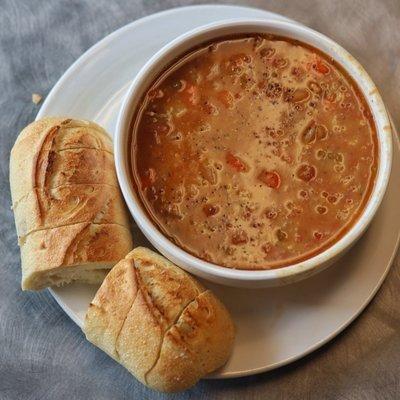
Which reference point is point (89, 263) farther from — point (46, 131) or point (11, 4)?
point (11, 4)

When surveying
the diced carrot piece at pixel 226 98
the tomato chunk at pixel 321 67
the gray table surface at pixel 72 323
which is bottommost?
the gray table surface at pixel 72 323

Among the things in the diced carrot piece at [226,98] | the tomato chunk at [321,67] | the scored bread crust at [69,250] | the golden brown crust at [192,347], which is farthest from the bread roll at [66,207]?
the tomato chunk at [321,67]

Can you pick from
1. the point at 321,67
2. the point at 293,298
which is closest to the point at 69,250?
the point at 293,298

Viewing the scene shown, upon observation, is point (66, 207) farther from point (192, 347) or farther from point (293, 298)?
point (293, 298)

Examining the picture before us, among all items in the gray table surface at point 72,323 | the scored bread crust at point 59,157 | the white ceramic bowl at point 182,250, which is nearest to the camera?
the white ceramic bowl at point 182,250

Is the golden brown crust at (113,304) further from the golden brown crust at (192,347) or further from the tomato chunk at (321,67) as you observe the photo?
the tomato chunk at (321,67)

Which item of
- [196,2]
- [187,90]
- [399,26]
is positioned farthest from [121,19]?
[399,26]
